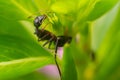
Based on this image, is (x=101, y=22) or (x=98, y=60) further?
(x=101, y=22)

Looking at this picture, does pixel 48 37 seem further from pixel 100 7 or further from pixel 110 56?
pixel 110 56

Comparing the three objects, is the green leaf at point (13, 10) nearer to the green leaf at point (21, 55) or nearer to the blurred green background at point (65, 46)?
the blurred green background at point (65, 46)

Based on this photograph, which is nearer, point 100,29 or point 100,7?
point 100,7

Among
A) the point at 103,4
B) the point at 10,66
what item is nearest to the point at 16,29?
the point at 10,66

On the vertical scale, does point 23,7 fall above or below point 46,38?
above

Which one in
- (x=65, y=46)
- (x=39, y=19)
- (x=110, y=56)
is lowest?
(x=110, y=56)

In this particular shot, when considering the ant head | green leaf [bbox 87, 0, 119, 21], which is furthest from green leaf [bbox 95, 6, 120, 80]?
the ant head

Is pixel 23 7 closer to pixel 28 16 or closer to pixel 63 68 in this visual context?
pixel 28 16

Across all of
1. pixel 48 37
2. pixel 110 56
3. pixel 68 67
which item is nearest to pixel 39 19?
pixel 48 37

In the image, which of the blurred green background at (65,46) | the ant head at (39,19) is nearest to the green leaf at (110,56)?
the blurred green background at (65,46)
